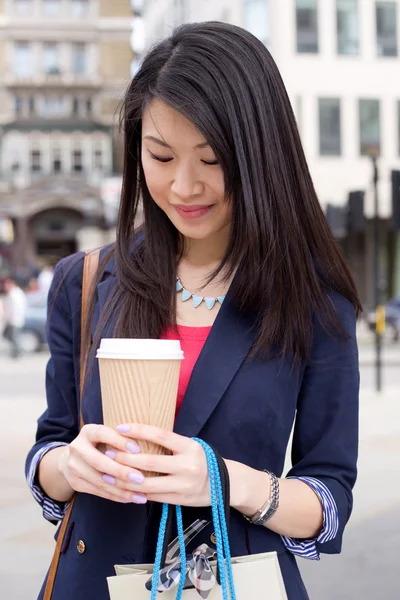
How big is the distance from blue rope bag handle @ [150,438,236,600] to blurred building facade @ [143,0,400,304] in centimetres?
2447

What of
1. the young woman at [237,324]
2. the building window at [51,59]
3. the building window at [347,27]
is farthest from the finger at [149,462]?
the building window at [51,59]

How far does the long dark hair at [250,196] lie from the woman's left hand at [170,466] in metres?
0.36

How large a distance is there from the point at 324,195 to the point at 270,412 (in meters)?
24.9

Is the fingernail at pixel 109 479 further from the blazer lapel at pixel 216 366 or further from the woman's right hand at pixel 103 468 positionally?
the blazer lapel at pixel 216 366

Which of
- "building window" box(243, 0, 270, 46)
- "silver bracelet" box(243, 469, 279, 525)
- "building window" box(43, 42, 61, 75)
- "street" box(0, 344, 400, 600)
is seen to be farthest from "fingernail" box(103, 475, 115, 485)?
"building window" box(43, 42, 61, 75)

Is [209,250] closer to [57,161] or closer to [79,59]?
[57,161]

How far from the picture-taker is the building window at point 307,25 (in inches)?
996

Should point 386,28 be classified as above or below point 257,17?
below

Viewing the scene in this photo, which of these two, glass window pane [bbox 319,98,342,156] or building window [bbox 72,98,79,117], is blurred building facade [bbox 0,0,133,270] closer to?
building window [bbox 72,98,79,117]

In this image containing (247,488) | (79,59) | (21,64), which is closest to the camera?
(247,488)

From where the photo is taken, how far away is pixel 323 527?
148 cm

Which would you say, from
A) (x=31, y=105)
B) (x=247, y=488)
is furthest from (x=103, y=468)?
(x=31, y=105)

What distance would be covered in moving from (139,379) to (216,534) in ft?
0.83

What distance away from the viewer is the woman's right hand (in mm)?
1155
